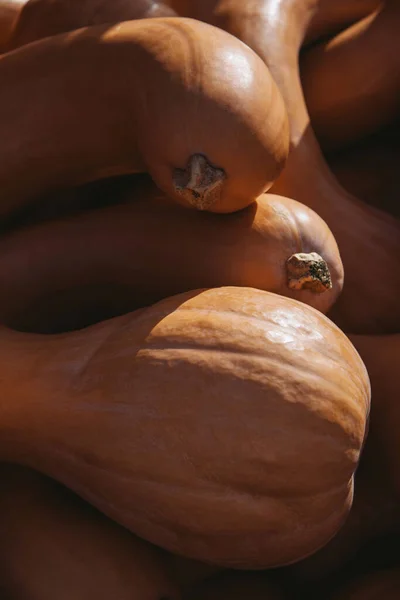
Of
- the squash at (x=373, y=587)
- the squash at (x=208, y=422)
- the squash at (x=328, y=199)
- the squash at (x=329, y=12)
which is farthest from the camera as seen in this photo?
the squash at (x=329, y=12)

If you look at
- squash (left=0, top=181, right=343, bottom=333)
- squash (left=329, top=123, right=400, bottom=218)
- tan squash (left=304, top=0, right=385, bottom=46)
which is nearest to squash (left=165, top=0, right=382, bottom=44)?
tan squash (left=304, top=0, right=385, bottom=46)

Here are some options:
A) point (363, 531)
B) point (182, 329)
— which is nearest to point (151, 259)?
point (182, 329)

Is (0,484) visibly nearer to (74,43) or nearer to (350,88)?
(74,43)

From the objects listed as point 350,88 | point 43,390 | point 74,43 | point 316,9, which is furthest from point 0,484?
point 316,9

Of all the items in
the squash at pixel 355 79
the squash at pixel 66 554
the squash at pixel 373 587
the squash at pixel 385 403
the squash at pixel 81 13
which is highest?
the squash at pixel 81 13

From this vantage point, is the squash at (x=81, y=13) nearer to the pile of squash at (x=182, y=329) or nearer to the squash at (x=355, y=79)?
the pile of squash at (x=182, y=329)

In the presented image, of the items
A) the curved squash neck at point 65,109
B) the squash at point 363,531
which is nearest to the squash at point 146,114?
the curved squash neck at point 65,109
